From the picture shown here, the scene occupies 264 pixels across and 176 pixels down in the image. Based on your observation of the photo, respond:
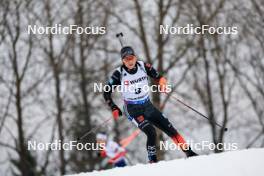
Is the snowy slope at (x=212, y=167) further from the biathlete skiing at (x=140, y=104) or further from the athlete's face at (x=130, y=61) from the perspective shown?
the athlete's face at (x=130, y=61)

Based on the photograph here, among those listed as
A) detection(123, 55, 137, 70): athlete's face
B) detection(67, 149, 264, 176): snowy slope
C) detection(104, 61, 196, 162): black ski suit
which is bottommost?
detection(67, 149, 264, 176): snowy slope

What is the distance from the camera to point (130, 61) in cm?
807

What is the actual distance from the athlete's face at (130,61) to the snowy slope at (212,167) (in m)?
1.87

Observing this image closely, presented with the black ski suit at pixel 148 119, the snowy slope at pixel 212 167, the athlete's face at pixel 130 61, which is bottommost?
the snowy slope at pixel 212 167

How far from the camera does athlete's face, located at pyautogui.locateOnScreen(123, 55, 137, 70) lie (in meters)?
8.03

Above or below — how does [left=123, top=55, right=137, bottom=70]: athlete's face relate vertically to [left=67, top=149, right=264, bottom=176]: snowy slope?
above

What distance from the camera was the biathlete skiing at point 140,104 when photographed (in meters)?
8.10

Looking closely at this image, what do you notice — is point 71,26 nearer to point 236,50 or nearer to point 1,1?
point 1,1

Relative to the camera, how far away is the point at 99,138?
1446 cm

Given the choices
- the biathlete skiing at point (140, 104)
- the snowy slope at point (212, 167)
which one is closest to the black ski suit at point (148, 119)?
the biathlete skiing at point (140, 104)

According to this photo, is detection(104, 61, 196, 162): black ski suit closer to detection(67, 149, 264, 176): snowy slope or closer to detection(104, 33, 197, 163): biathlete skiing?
detection(104, 33, 197, 163): biathlete skiing

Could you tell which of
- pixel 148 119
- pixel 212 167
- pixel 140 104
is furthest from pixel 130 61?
pixel 212 167

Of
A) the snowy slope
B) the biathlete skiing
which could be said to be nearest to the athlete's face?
the biathlete skiing

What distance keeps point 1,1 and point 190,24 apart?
9.78 metres
